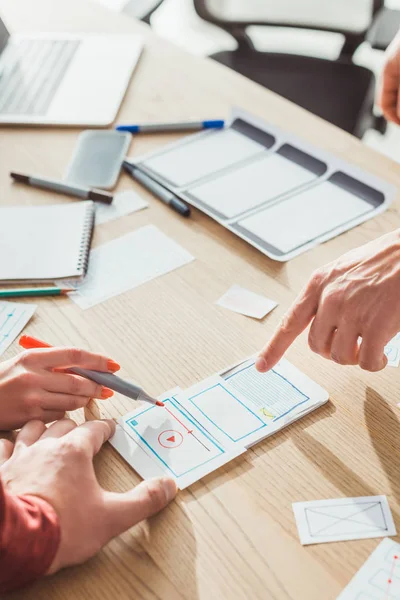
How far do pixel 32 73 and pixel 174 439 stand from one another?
1.11 m

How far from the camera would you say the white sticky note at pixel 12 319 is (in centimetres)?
93

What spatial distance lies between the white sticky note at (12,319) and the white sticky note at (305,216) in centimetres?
37

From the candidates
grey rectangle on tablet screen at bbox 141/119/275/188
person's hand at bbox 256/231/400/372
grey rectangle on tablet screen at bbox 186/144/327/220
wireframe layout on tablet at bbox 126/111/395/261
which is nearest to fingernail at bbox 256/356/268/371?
person's hand at bbox 256/231/400/372

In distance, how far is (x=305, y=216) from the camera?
1119mm

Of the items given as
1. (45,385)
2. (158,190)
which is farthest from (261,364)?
(158,190)

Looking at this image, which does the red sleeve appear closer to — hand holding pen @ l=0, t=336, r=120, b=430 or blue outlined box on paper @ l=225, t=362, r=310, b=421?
hand holding pen @ l=0, t=336, r=120, b=430

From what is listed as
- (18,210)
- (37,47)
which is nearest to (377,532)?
(18,210)

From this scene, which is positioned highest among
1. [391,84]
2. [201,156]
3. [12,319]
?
[391,84]

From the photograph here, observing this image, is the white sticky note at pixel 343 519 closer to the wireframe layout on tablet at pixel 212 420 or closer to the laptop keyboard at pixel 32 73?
the wireframe layout on tablet at pixel 212 420

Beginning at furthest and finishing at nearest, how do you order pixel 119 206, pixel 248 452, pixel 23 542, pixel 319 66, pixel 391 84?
pixel 319 66, pixel 119 206, pixel 391 84, pixel 248 452, pixel 23 542

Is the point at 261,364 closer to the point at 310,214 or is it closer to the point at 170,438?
the point at 170,438

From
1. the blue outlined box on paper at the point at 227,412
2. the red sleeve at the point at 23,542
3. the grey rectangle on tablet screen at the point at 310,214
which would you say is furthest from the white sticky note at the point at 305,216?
the red sleeve at the point at 23,542

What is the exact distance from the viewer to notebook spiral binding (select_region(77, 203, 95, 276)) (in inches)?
40.7

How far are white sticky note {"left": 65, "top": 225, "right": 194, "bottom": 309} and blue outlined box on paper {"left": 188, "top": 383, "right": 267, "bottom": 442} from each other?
0.25 meters
